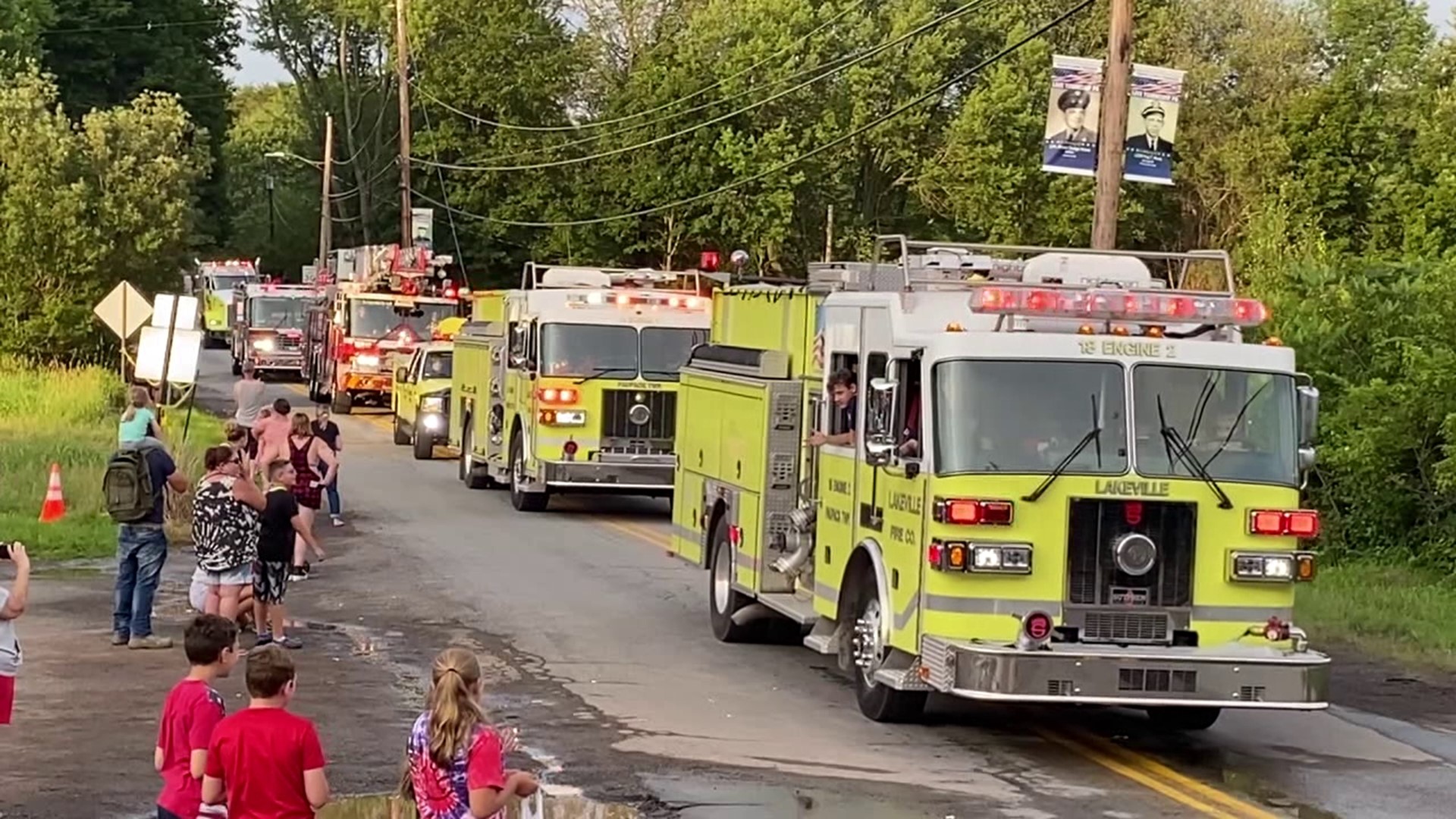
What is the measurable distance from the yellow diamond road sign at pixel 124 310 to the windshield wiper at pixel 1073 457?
16.0 m

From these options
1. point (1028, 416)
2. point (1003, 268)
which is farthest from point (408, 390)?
point (1028, 416)

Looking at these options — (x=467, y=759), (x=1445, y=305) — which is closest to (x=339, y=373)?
(x=1445, y=305)

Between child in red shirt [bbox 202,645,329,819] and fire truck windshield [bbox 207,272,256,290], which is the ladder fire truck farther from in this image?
child in red shirt [bbox 202,645,329,819]

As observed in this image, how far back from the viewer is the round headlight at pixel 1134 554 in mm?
11047

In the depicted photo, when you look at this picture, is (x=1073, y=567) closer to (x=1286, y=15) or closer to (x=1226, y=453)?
(x=1226, y=453)

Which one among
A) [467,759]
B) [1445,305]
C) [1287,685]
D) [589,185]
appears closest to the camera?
[467,759]

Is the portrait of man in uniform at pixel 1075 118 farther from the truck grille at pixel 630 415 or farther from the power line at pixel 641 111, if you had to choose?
the power line at pixel 641 111

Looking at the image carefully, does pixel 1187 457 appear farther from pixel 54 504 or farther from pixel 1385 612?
pixel 54 504

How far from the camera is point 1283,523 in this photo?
1130 centimetres

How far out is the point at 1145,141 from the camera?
68.7ft

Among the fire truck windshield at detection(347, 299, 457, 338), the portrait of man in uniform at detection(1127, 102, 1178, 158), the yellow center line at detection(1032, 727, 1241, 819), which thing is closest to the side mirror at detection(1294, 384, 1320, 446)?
the yellow center line at detection(1032, 727, 1241, 819)

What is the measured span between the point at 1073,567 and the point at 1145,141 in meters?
10.8

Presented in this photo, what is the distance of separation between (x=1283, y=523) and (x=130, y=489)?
24.9 ft

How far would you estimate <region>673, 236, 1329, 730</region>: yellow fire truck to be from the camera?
10961 mm
